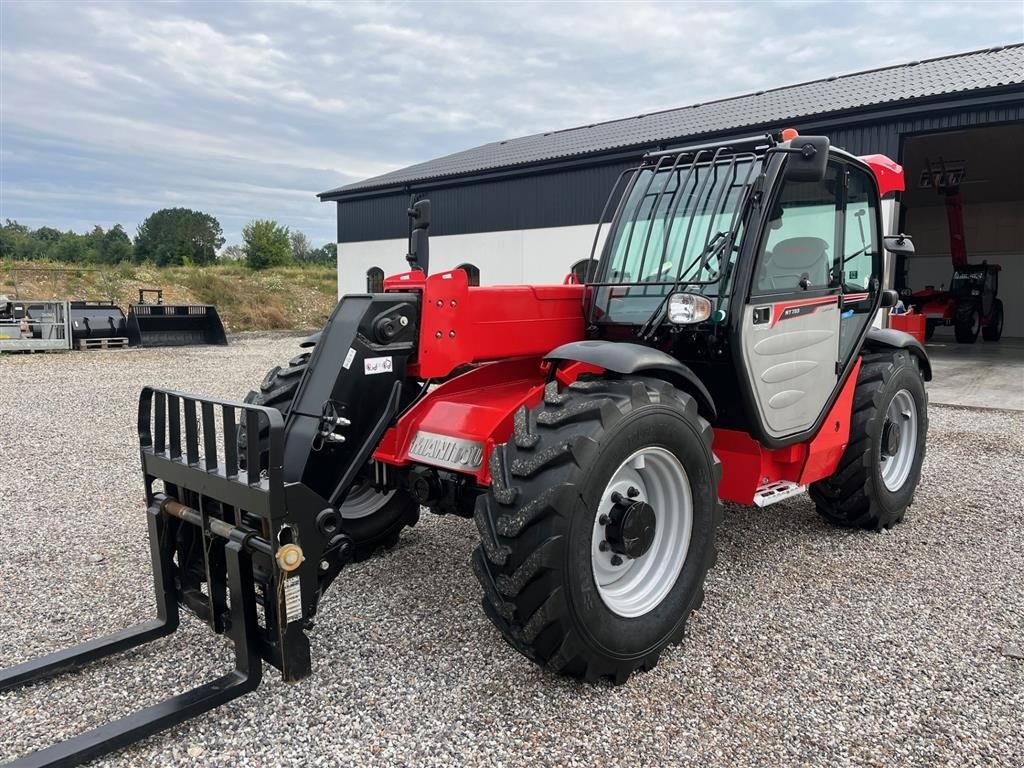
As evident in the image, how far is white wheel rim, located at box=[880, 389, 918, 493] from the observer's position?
536 centimetres

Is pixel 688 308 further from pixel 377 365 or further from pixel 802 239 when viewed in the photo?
pixel 377 365

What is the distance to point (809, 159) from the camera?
11.7 feet

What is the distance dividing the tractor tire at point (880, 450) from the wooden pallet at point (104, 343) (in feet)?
56.6

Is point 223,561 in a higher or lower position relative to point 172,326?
lower

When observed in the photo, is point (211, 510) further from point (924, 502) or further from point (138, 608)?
point (924, 502)

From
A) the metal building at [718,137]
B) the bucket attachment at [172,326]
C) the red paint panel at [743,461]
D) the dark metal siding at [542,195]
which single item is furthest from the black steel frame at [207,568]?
the bucket attachment at [172,326]

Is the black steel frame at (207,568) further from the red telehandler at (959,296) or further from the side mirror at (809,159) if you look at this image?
the red telehandler at (959,296)

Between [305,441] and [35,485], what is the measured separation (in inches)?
171

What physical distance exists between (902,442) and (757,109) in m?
13.7

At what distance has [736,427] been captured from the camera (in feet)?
13.3

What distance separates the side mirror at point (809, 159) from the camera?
3.55 m

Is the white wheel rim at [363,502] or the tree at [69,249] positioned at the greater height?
the tree at [69,249]

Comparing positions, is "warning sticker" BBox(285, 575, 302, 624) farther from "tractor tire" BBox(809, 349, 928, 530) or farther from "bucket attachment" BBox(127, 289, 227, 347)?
"bucket attachment" BBox(127, 289, 227, 347)

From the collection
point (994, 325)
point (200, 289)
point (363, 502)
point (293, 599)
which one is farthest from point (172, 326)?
point (994, 325)
